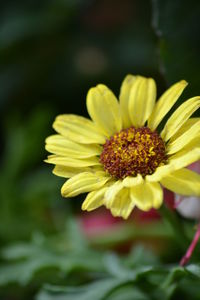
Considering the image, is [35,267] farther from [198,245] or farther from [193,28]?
Answer: [193,28]

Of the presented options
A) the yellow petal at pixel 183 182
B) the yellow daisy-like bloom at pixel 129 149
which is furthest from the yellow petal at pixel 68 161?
the yellow petal at pixel 183 182

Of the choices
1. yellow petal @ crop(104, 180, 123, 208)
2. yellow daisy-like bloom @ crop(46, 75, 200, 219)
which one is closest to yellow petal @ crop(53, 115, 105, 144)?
yellow daisy-like bloom @ crop(46, 75, 200, 219)

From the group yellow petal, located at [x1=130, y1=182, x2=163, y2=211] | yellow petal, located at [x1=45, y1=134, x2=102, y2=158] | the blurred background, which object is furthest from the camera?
the blurred background

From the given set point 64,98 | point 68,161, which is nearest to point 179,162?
point 68,161

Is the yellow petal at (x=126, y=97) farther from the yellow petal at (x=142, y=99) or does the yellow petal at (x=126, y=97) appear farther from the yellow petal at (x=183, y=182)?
the yellow petal at (x=183, y=182)

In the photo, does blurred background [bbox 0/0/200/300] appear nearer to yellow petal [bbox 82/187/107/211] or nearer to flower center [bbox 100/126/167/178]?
flower center [bbox 100/126/167/178]

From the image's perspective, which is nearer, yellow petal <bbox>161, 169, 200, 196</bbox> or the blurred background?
yellow petal <bbox>161, 169, 200, 196</bbox>

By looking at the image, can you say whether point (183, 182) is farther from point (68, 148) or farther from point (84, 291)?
point (84, 291)
